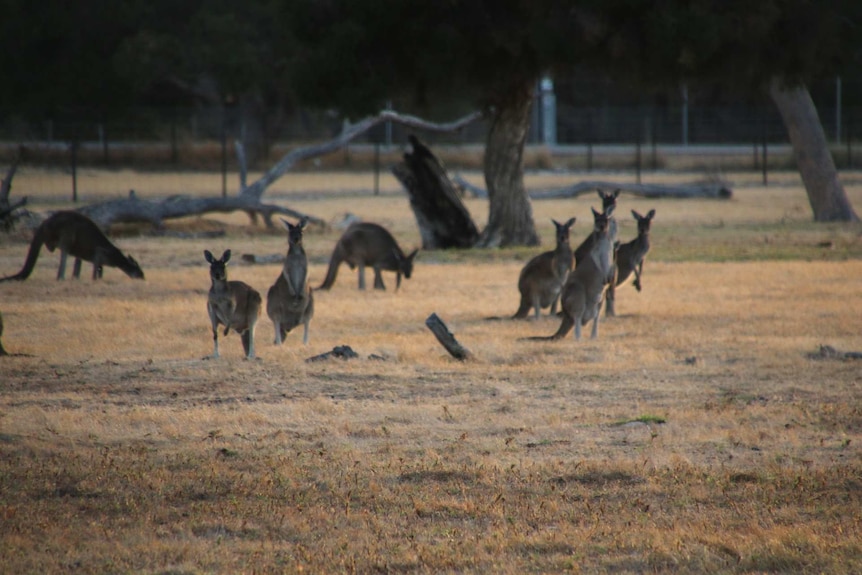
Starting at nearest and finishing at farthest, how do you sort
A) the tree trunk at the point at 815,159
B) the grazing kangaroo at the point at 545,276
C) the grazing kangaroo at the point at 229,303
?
1. the grazing kangaroo at the point at 229,303
2. the grazing kangaroo at the point at 545,276
3. the tree trunk at the point at 815,159

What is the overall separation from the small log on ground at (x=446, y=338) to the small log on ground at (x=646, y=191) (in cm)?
2004

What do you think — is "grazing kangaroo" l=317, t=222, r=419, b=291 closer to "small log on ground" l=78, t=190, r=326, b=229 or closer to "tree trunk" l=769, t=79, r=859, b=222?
"small log on ground" l=78, t=190, r=326, b=229

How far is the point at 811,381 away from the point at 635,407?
1718 mm

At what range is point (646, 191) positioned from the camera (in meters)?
31.2

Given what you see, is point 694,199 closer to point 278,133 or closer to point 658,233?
point 658,233

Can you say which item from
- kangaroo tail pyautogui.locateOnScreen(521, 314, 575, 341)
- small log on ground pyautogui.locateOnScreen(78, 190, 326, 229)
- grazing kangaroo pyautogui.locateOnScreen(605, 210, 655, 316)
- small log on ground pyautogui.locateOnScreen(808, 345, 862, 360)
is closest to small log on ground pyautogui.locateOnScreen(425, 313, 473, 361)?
kangaroo tail pyautogui.locateOnScreen(521, 314, 575, 341)

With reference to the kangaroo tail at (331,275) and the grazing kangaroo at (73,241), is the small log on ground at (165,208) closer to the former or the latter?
the grazing kangaroo at (73,241)

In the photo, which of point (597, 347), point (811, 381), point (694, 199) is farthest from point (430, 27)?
point (694, 199)

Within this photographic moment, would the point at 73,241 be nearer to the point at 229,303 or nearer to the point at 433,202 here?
the point at 229,303

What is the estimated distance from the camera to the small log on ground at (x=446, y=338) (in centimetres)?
1001

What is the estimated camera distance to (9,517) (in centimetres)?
592

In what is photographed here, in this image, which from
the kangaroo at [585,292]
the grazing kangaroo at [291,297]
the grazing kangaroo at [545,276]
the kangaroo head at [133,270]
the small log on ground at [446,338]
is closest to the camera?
the small log on ground at [446,338]

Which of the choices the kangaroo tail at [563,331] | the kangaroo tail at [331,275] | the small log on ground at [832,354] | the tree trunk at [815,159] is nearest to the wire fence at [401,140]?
the tree trunk at [815,159]

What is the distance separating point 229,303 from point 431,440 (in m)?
3.10
